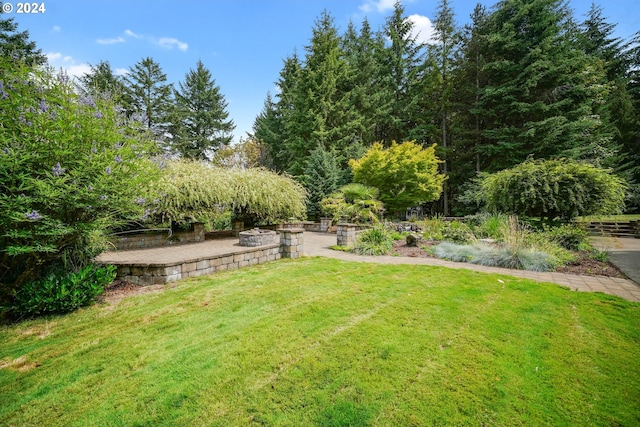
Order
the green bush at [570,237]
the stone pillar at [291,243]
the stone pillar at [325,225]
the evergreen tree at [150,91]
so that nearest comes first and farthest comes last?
1. the stone pillar at [291,243]
2. the green bush at [570,237]
3. the stone pillar at [325,225]
4. the evergreen tree at [150,91]

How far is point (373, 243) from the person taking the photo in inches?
283

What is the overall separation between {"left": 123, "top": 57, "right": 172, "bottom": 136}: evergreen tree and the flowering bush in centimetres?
2307

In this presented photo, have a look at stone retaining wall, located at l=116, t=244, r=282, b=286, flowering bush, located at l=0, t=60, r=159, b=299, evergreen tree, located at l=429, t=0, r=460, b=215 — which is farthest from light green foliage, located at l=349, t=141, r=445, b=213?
flowering bush, located at l=0, t=60, r=159, b=299

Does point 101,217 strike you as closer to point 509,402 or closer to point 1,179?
point 1,179

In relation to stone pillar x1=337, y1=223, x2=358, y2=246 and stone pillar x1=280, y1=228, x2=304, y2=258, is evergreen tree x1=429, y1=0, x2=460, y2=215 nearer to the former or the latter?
stone pillar x1=337, y1=223, x2=358, y2=246

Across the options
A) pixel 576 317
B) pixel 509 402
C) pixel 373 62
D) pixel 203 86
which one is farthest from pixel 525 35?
pixel 203 86

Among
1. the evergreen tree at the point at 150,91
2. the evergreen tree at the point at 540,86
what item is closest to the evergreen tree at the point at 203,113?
the evergreen tree at the point at 150,91

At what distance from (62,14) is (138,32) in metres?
3.49

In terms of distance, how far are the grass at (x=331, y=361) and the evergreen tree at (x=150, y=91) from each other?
81.2 ft

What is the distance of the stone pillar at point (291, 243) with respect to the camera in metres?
6.41

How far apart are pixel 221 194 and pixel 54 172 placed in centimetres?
485

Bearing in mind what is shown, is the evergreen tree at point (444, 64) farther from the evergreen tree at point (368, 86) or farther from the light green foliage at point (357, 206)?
the light green foliage at point (357, 206)

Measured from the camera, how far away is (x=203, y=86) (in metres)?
27.2

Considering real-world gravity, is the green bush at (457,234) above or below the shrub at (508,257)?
above
